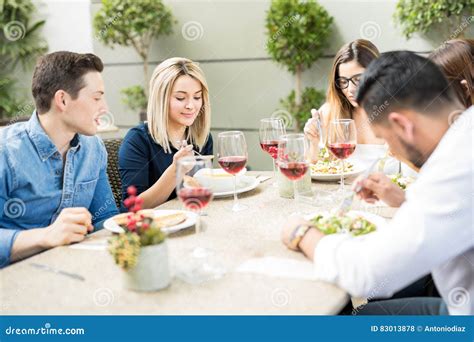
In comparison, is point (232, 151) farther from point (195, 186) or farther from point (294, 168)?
point (195, 186)

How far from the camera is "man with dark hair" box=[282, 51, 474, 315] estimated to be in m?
1.07

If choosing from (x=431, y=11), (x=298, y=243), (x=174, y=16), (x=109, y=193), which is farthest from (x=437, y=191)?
(x=174, y=16)

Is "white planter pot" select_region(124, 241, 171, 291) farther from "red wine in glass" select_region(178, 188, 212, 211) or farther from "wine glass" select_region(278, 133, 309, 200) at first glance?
"wine glass" select_region(278, 133, 309, 200)

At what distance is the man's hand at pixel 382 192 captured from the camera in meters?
1.54

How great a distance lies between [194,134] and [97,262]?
53.9 inches

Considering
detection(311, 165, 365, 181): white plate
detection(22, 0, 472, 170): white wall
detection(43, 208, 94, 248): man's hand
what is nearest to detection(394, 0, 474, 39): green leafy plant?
detection(22, 0, 472, 170): white wall

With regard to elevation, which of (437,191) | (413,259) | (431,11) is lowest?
(413,259)

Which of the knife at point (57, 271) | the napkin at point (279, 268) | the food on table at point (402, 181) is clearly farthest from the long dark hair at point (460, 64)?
the knife at point (57, 271)

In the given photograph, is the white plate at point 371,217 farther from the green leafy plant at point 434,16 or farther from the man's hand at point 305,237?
the green leafy plant at point 434,16

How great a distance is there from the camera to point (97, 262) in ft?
4.23

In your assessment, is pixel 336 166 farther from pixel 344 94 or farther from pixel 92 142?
pixel 92 142

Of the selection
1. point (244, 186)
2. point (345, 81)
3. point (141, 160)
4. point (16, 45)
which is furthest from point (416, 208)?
point (16, 45)

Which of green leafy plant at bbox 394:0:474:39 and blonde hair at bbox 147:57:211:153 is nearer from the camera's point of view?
blonde hair at bbox 147:57:211:153

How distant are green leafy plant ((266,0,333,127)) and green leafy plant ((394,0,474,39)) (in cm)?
69
